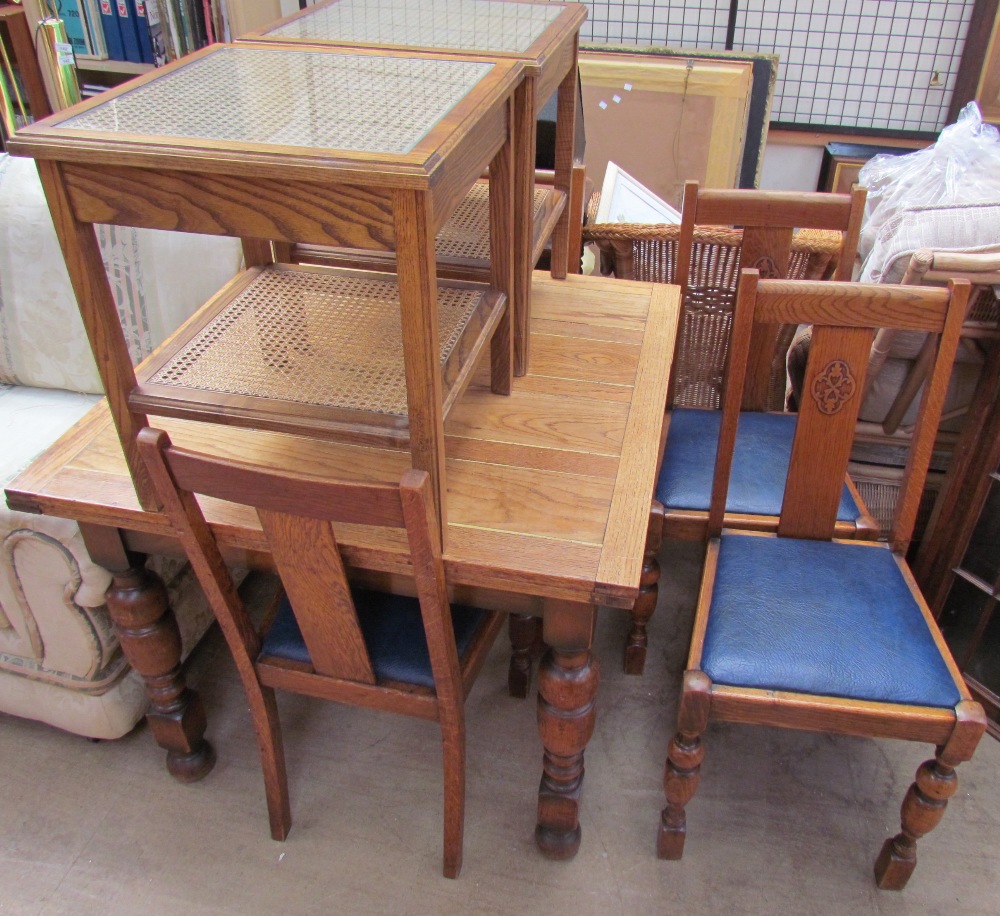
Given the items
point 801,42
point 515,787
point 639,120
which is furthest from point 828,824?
point 801,42

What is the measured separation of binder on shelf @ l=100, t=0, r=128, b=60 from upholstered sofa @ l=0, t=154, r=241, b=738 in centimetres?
168

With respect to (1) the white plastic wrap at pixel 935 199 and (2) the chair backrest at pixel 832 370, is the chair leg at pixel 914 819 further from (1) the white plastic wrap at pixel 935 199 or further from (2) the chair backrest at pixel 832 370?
(1) the white plastic wrap at pixel 935 199

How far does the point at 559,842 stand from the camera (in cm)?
151

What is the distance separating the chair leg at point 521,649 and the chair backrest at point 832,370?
51 centimetres

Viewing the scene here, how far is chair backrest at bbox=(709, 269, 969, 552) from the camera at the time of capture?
1.36 metres

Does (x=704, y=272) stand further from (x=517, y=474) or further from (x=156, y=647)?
(x=156, y=647)

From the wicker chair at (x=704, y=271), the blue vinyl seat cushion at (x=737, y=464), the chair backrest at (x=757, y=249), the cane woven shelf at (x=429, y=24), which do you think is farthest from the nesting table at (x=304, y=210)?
the wicker chair at (x=704, y=271)

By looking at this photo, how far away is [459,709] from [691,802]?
0.60m

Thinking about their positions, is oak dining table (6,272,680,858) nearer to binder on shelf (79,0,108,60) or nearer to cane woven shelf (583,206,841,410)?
cane woven shelf (583,206,841,410)

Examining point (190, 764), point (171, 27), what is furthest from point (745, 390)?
point (171, 27)

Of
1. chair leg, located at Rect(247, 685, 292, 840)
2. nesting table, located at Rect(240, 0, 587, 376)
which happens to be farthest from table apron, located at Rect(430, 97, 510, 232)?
chair leg, located at Rect(247, 685, 292, 840)

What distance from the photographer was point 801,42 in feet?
10.8

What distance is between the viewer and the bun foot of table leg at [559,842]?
4.96ft

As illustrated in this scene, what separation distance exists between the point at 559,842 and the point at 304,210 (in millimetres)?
1150
